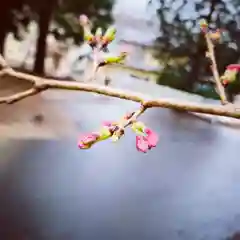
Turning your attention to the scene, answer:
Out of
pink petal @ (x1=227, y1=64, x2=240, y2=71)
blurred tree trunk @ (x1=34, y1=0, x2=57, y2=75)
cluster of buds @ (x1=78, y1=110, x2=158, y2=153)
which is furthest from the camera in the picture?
blurred tree trunk @ (x1=34, y1=0, x2=57, y2=75)

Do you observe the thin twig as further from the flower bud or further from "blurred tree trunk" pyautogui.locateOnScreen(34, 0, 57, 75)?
"blurred tree trunk" pyautogui.locateOnScreen(34, 0, 57, 75)

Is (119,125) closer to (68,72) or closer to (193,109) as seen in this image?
(193,109)

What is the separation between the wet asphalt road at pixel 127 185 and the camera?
1.04 metres

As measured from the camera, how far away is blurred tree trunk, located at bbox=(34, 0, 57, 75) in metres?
1.11

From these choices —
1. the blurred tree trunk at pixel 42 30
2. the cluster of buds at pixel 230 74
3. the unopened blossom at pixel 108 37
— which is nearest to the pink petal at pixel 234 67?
the cluster of buds at pixel 230 74

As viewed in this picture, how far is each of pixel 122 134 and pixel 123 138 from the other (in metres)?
0.14

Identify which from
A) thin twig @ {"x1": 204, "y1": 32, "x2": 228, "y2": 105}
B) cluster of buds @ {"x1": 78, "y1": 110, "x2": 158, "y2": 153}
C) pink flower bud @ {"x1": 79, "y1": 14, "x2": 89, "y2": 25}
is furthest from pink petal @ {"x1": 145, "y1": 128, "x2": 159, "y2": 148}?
pink flower bud @ {"x1": 79, "y1": 14, "x2": 89, "y2": 25}

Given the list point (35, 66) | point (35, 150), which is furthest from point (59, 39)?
point (35, 150)

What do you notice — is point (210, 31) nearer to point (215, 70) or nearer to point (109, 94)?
point (215, 70)

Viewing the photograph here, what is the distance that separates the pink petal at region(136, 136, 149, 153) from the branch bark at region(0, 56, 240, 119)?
0.05 meters

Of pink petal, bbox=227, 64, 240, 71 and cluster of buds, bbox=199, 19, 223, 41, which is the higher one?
cluster of buds, bbox=199, 19, 223, 41

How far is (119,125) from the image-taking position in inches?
35.7

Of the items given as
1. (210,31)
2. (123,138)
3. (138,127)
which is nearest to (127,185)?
(123,138)

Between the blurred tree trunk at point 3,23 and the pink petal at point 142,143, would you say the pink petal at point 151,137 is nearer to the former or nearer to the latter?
the pink petal at point 142,143
